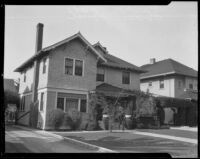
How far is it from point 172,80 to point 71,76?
14646 millimetres

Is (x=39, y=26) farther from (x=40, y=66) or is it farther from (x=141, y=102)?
(x=141, y=102)

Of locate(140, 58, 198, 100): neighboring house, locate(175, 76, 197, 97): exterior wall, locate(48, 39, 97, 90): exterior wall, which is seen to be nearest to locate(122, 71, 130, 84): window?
locate(48, 39, 97, 90): exterior wall

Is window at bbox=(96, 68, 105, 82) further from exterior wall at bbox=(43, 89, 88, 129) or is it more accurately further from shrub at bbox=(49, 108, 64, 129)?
shrub at bbox=(49, 108, 64, 129)

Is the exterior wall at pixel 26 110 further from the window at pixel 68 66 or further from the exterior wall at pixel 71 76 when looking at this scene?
the window at pixel 68 66

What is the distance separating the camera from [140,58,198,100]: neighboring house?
Answer: 3141 cm

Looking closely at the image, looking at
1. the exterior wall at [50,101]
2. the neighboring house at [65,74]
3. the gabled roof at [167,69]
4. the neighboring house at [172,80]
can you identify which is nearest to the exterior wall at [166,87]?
the neighboring house at [172,80]

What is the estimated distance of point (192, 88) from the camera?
1318 inches

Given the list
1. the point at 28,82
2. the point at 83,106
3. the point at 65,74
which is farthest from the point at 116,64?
the point at 28,82

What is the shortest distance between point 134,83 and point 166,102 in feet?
12.0

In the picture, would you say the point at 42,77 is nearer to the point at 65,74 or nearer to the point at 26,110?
the point at 65,74

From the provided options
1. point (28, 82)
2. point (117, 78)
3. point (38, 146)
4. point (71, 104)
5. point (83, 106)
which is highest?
point (117, 78)

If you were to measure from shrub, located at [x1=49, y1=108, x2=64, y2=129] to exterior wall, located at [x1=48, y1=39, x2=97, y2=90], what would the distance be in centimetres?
217

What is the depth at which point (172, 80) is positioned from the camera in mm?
31844

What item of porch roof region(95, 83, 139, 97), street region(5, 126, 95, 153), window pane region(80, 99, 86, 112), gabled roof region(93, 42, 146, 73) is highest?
gabled roof region(93, 42, 146, 73)
